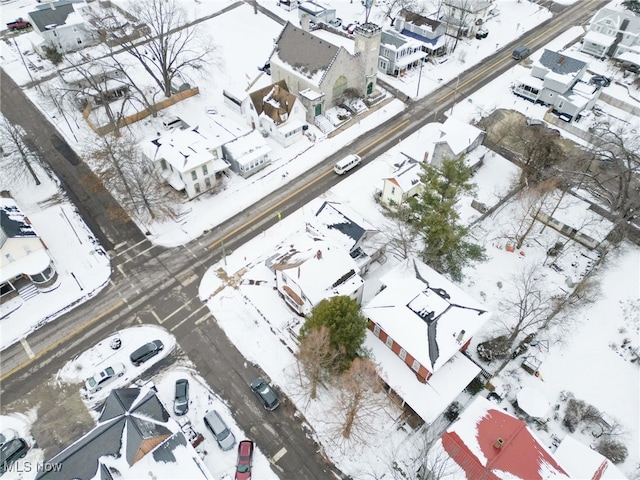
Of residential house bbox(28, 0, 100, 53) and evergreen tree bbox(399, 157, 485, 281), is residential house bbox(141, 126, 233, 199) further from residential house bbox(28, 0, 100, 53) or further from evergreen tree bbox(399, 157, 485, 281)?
residential house bbox(28, 0, 100, 53)

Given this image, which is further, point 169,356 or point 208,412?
point 169,356

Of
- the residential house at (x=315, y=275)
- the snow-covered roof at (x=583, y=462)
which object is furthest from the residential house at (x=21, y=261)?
the snow-covered roof at (x=583, y=462)

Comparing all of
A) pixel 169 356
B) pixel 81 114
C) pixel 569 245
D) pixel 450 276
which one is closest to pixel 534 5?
pixel 569 245

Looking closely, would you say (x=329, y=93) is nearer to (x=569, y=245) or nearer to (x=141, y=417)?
(x=569, y=245)

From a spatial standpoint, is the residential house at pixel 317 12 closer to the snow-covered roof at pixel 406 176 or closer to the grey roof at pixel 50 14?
the grey roof at pixel 50 14

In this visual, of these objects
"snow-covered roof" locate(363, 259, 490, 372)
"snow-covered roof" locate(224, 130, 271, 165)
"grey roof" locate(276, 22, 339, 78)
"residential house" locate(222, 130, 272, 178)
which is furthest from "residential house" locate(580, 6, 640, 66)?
"snow-covered roof" locate(363, 259, 490, 372)

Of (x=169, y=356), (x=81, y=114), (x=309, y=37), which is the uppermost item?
(x=81, y=114)
